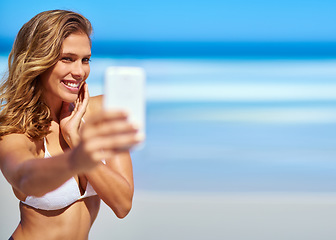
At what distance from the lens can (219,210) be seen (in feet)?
10.8

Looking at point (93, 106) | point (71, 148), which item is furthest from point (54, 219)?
point (93, 106)

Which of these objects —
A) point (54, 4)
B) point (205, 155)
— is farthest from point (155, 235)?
point (54, 4)

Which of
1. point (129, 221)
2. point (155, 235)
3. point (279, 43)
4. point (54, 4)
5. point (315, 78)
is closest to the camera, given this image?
point (155, 235)

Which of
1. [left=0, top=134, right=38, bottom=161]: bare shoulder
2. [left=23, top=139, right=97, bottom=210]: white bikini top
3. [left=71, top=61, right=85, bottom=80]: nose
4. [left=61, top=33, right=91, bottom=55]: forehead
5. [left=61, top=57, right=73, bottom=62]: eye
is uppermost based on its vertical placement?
[left=61, top=33, right=91, bottom=55]: forehead

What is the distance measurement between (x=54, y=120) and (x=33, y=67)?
0.23 metres

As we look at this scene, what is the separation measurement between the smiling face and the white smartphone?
0.77 metres

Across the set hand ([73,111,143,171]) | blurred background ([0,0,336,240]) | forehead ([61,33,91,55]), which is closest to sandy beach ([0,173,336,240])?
blurred background ([0,0,336,240])

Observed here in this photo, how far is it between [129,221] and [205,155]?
4.06 ft

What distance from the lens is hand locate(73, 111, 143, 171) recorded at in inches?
32.6

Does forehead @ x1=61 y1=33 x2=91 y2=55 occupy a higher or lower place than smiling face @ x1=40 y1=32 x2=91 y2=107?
higher

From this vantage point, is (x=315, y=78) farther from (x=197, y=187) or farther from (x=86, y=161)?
(x=86, y=161)

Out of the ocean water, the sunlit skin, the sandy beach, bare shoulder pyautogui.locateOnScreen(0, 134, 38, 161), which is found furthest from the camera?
the ocean water

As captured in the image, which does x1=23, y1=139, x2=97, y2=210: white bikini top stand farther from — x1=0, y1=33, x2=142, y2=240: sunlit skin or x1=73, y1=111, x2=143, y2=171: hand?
x1=73, y1=111, x2=143, y2=171: hand

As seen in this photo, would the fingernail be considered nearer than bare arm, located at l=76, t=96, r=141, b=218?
Yes
